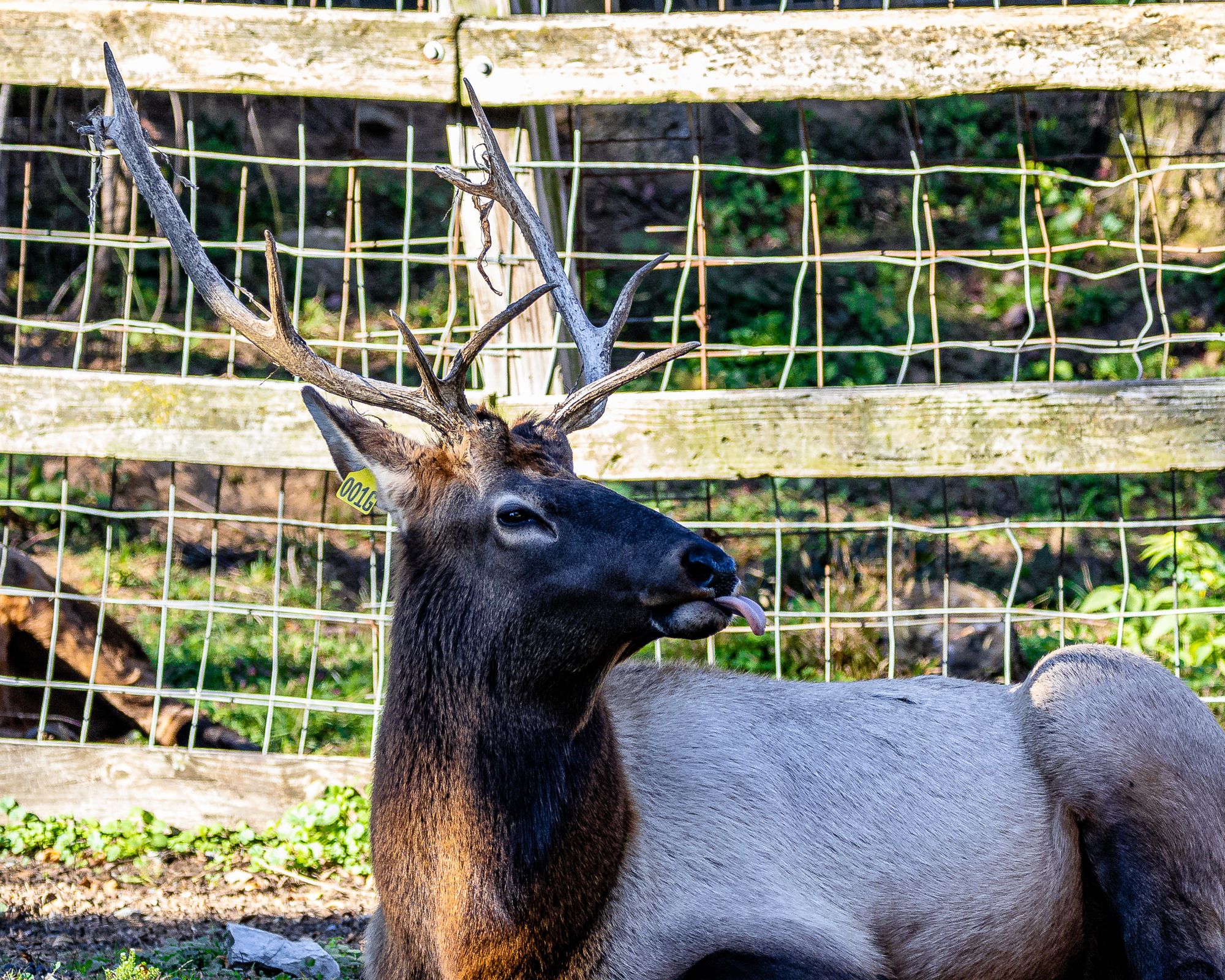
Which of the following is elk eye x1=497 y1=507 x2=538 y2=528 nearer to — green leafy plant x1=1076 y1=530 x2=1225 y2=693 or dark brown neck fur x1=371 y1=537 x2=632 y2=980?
dark brown neck fur x1=371 y1=537 x2=632 y2=980

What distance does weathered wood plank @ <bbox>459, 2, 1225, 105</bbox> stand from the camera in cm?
441

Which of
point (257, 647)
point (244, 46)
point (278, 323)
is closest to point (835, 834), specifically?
point (278, 323)

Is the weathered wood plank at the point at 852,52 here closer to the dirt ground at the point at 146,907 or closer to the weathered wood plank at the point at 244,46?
the weathered wood plank at the point at 244,46

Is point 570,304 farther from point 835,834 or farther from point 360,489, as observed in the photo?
point 835,834

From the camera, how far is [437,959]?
2.97 metres

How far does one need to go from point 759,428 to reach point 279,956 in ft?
7.61

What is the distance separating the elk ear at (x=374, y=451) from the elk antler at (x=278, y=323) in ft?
0.24

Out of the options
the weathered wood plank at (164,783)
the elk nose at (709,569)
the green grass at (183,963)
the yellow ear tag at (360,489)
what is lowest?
the green grass at (183,963)

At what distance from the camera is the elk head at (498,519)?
2879 millimetres

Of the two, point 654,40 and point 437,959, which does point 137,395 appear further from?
point 437,959

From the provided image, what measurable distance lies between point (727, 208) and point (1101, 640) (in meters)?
5.45

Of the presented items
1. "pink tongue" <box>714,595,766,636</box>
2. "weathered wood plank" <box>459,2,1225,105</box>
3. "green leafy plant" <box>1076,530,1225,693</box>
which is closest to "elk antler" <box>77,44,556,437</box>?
"pink tongue" <box>714,595,766,636</box>

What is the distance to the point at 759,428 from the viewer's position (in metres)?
4.60

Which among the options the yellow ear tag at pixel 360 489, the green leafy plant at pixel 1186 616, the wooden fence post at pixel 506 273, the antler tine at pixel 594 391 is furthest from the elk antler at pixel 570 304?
the green leafy plant at pixel 1186 616
